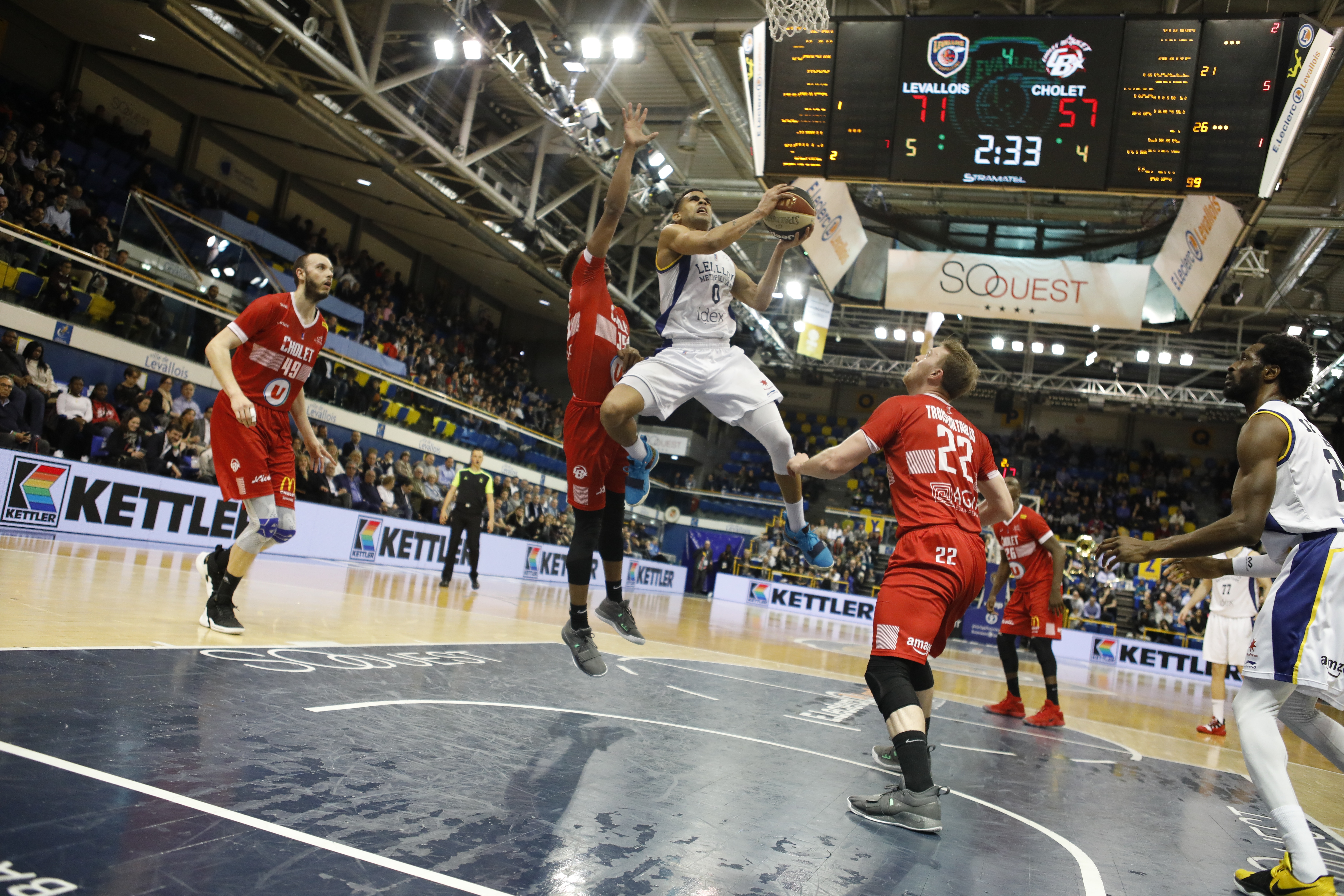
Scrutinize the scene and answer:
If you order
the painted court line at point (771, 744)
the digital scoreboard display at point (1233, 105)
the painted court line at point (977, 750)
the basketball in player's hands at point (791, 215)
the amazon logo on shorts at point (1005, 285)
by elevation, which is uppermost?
the digital scoreboard display at point (1233, 105)

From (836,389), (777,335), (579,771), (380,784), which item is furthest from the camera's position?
(836,389)

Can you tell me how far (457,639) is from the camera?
6914 millimetres

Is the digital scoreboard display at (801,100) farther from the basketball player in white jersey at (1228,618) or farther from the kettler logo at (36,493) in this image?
the kettler logo at (36,493)

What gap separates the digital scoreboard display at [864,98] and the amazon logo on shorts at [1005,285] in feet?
10.5

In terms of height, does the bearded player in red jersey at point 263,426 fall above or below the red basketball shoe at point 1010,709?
above

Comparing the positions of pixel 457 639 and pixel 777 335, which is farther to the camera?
pixel 777 335

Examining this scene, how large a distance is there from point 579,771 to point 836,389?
115 ft

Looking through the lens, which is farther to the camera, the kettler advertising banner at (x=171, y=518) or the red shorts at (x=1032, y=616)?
the kettler advertising banner at (x=171, y=518)

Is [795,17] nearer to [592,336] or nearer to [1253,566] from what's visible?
[592,336]

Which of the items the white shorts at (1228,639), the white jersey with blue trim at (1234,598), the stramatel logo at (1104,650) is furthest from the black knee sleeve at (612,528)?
the stramatel logo at (1104,650)

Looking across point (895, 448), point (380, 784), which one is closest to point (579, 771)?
point (380, 784)

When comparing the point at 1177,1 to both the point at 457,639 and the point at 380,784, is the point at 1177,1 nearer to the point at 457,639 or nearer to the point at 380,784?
the point at 457,639

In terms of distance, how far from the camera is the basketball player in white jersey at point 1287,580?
3.32 metres

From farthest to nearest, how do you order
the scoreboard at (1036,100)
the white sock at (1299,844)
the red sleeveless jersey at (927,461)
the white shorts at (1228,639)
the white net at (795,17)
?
the white shorts at (1228,639)
the white net at (795,17)
the scoreboard at (1036,100)
the red sleeveless jersey at (927,461)
the white sock at (1299,844)
